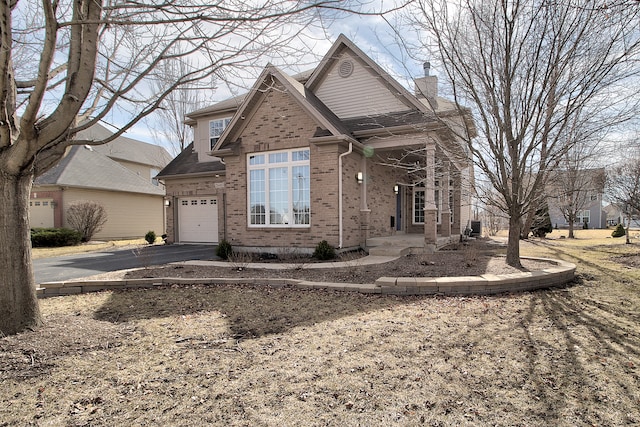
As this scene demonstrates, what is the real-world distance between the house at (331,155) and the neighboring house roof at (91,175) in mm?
12176

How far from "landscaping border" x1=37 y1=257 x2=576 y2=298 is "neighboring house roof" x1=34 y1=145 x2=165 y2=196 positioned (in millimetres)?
15358

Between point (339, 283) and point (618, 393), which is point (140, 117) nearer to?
point (339, 283)

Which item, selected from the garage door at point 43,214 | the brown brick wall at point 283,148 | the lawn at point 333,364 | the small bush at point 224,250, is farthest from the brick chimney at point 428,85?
the garage door at point 43,214

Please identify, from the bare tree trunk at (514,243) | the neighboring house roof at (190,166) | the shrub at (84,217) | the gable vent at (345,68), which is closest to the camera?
the bare tree trunk at (514,243)

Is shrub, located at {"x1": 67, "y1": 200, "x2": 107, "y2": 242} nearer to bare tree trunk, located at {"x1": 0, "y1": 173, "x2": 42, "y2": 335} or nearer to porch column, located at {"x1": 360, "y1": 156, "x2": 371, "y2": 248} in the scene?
porch column, located at {"x1": 360, "y1": 156, "x2": 371, "y2": 248}

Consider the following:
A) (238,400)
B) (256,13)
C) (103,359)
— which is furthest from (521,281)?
(103,359)

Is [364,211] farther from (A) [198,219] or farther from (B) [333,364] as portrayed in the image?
(A) [198,219]

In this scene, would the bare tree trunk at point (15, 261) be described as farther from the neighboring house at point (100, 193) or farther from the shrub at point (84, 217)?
the shrub at point (84, 217)

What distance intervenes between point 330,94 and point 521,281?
9775mm

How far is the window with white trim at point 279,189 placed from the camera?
11.1 m

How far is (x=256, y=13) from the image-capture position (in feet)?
12.0

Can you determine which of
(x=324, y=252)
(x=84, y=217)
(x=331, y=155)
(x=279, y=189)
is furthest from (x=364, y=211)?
(x=84, y=217)

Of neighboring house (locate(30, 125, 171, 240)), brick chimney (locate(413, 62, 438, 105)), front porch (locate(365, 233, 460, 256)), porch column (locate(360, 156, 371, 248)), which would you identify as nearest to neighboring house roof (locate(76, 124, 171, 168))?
neighboring house (locate(30, 125, 171, 240))

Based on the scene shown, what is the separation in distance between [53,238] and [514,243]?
1985 centimetres
